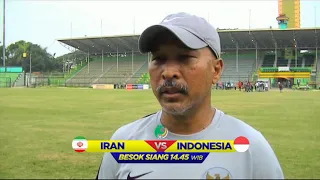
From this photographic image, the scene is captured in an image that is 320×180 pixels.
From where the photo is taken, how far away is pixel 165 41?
166 centimetres

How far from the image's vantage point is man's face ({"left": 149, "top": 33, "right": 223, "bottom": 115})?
1.61m

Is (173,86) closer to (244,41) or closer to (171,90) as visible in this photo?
(171,90)

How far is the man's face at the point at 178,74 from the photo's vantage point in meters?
1.61

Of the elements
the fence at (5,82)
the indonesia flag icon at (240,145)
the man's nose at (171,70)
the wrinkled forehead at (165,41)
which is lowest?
the fence at (5,82)

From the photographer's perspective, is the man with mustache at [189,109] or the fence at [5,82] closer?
the man with mustache at [189,109]

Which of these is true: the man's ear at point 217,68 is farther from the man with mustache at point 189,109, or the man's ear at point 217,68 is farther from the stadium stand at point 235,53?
the stadium stand at point 235,53

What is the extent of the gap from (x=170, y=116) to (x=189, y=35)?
0.38 m

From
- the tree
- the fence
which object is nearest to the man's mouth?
the fence

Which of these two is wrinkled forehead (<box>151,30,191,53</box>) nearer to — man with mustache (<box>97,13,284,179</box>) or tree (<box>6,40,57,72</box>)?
man with mustache (<box>97,13,284,179</box>)

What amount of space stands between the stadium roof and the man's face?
51.5m

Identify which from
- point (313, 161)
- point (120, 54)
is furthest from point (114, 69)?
point (313, 161)

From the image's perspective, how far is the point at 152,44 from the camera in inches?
66.7

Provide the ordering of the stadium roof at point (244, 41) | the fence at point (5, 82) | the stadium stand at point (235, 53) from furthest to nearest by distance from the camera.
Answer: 1. the fence at point (5, 82)
2. the stadium stand at point (235, 53)
3. the stadium roof at point (244, 41)

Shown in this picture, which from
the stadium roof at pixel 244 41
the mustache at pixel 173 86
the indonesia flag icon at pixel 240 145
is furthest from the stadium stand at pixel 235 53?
the indonesia flag icon at pixel 240 145
